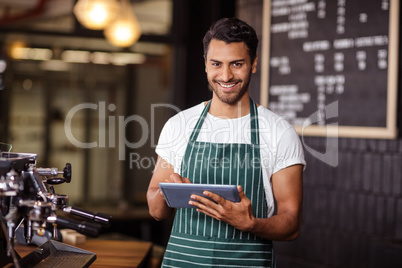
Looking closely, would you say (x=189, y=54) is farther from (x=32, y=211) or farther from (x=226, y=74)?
(x=32, y=211)

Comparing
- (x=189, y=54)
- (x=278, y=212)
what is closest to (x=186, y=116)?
(x=278, y=212)

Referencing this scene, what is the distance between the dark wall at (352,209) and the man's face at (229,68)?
4.61 ft

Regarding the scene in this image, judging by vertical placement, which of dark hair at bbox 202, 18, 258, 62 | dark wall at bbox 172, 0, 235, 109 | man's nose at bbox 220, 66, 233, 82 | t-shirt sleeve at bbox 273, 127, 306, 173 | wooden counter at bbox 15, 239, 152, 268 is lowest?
wooden counter at bbox 15, 239, 152, 268

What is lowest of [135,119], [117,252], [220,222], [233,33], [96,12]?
[117,252]

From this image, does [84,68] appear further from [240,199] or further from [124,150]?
[240,199]

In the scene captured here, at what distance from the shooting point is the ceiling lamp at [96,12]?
4027mm

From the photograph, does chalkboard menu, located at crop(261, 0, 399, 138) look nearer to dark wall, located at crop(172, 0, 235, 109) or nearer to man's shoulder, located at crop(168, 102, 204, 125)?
dark wall, located at crop(172, 0, 235, 109)

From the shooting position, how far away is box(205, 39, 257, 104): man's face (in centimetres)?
183

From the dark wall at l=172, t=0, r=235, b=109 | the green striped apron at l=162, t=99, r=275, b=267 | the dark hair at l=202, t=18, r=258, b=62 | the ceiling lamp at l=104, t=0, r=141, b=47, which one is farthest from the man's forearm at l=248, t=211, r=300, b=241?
the ceiling lamp at l=104, t=0, r=141, b=47

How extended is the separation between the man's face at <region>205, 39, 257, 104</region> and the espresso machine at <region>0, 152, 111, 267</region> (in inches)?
23.7

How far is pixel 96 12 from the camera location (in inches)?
160

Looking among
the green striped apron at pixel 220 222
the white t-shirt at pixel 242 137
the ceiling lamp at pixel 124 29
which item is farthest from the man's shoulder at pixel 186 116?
the ceiling lamp at pixel 124 29

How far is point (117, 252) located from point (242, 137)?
0.79 metres

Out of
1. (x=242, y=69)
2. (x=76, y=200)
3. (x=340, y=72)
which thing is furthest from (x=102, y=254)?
(x=76, y=200)
